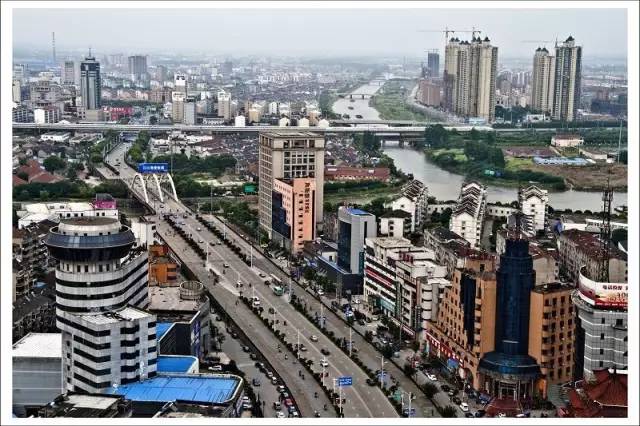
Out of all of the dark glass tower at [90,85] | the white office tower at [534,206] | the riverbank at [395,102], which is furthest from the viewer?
the riverbank at [395,102]

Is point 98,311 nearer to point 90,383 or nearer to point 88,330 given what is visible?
point 88,330

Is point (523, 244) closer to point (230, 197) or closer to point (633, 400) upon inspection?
point (633, 400)

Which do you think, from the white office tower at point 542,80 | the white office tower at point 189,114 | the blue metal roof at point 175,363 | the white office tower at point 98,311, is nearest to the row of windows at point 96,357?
the white office tower at point 98,311

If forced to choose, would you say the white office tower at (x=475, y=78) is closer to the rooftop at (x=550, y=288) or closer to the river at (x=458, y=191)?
the river at (x=458, y=191)

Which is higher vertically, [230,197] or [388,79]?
[388,79]

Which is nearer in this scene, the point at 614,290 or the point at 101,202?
the point at 614,290

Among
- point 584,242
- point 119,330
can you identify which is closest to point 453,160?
point 584,242

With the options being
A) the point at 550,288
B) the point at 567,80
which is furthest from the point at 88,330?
the point at 567,80
